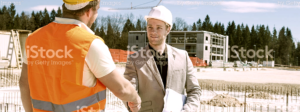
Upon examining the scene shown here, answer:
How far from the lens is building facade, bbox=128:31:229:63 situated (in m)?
53.6

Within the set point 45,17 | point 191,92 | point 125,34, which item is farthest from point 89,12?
point 45,17

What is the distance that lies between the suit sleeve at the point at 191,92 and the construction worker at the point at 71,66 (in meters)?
0.99

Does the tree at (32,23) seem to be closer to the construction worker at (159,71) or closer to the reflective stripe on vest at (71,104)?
the construction worker at (159,71)

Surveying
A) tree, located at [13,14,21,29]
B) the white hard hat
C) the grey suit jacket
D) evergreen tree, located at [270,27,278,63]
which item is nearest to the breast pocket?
the grey suit jacket

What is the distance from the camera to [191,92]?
253cm

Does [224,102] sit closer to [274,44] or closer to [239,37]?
[239,37]

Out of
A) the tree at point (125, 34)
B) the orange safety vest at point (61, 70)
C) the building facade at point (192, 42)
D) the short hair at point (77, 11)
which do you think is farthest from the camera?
the tree at point (125, 34)

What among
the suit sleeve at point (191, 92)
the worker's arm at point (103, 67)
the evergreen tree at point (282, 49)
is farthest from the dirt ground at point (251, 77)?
the evergreen tree at point (282, 49)

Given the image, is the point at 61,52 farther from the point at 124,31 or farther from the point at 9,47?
the point at 124,31

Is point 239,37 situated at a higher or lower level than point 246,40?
higher

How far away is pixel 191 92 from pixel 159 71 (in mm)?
Result: 391

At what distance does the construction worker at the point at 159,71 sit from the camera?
2416 mm

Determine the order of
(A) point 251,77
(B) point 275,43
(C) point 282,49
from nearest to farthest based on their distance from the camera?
(A) point 251,77, (C) point 282,49, (B) point 275,43

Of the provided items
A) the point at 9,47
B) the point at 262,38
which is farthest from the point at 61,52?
the point at 262,38
